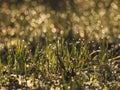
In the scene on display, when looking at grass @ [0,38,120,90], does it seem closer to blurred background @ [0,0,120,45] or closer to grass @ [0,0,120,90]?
grass @ [0,0,120,90]

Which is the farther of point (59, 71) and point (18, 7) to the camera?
point (18, 7)

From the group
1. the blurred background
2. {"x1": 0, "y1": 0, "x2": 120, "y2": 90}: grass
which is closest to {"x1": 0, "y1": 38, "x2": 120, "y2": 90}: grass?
{"x1": 0, "y1": 0, "x2": 120, "y2": 90}: grass

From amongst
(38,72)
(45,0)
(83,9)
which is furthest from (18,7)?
(38,72)

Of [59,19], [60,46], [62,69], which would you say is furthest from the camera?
[59,19]

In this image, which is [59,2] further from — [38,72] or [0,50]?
[38,72]

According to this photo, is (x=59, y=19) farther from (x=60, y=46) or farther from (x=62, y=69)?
(x=62, y=69)

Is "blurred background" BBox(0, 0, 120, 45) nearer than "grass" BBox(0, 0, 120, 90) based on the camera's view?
No

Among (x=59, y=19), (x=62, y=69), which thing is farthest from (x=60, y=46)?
(x=59, y=19)
